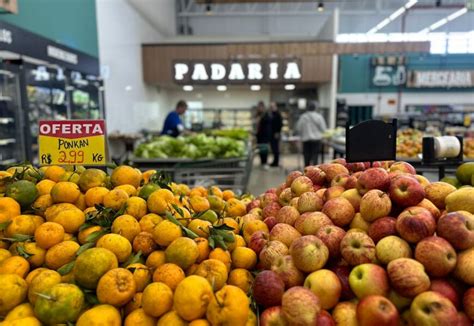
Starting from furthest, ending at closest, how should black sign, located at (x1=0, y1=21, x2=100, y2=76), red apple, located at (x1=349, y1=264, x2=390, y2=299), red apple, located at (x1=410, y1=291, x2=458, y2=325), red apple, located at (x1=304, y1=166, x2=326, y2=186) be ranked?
black sign, located at (x1=0, y1=21, x2=100, y2=76) < red apple, located at (x1=304, y1=166, x2=326, y2=186) < red apple, located at (x1=349, y1=264, x2=390, y2=299) < red apple, located at (x1=410, y1=291, x2=458, y2=325)

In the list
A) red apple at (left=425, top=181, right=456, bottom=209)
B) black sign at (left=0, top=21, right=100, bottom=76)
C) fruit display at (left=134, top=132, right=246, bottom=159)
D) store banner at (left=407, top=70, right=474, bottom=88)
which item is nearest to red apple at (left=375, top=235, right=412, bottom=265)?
red apple at (left=425, top=181, right=456, bottom=209)

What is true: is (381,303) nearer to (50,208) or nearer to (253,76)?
(50,208)

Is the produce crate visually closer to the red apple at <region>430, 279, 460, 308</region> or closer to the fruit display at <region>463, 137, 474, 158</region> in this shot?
the fruit display at <region>463, 137, 474, 158</region>

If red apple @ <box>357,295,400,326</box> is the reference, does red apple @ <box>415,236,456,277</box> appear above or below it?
above

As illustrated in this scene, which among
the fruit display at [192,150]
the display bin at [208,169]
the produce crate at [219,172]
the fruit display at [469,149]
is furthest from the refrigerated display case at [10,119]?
the fruit display at [469,149]

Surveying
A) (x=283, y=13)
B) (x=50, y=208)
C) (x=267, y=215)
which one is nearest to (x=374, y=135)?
(x=267, y=215)

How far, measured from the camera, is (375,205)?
51.4 inches

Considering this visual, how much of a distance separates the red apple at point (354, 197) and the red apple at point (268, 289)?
17.4 inches

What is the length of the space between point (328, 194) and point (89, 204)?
974 mm

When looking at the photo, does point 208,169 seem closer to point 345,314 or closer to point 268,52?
point 345,314

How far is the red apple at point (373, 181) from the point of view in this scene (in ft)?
4.70

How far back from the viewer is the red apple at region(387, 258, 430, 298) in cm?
106

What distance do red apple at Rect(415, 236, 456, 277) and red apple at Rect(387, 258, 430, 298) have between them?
33mm

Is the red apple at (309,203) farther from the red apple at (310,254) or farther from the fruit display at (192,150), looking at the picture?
the fruit display at (192,150)
